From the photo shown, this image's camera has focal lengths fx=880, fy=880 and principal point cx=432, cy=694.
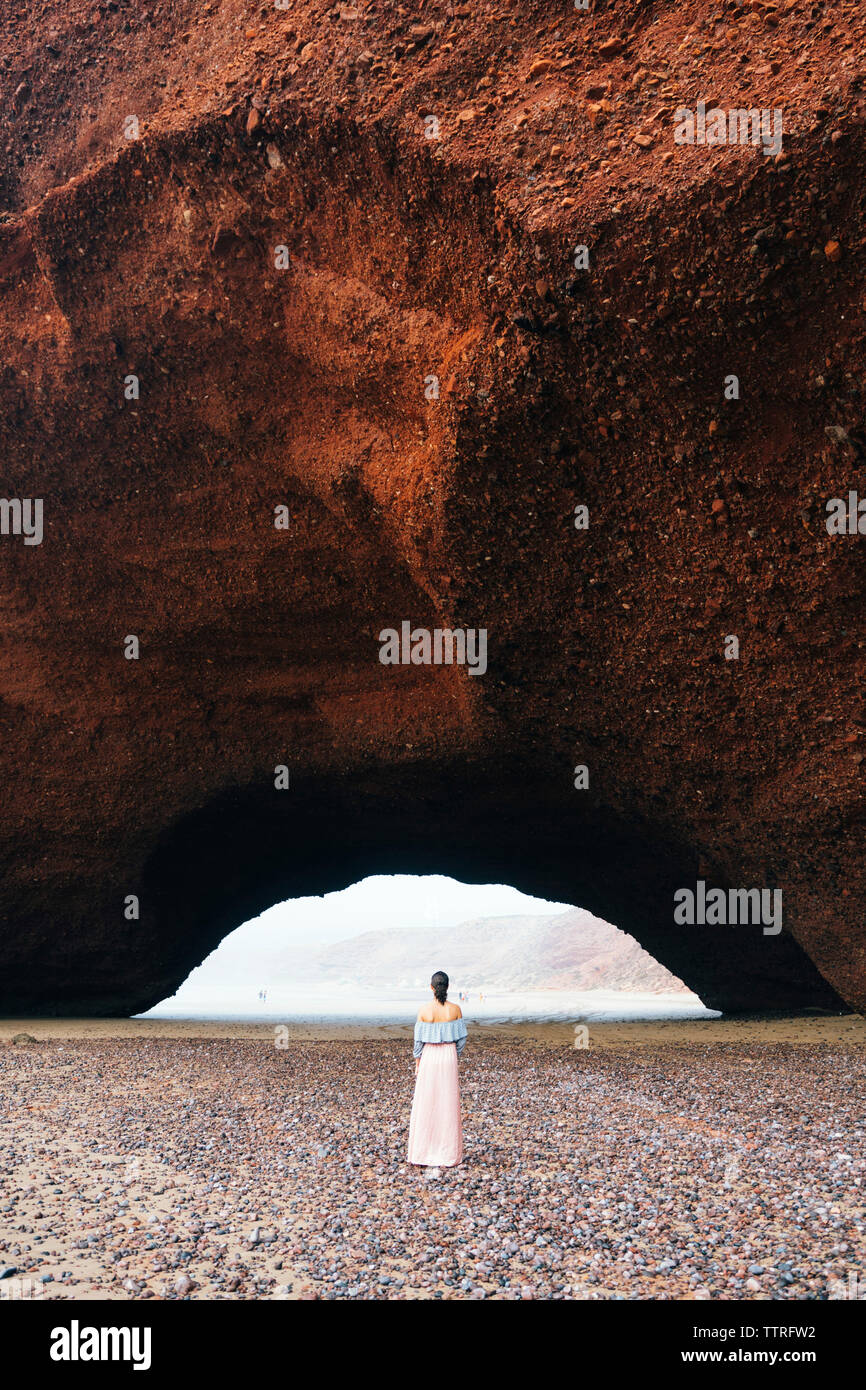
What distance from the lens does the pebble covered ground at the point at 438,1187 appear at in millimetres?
4098

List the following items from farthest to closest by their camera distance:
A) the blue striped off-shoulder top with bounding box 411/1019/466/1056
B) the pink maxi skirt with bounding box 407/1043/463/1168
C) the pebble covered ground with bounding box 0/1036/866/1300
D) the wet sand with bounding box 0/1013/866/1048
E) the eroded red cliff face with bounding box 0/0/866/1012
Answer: the wet sand with bounding box 0/1013/866/1048 → the eroded red cliff face with bounding box 0/0/866/1012 → the blue striped off-shoulder top with bounding box 411/1019/466/1056 → the pink maxi skirt with bounding box 407/1043/463/1168 → the pebble covered ground with bounding box 0/1036/866/1300

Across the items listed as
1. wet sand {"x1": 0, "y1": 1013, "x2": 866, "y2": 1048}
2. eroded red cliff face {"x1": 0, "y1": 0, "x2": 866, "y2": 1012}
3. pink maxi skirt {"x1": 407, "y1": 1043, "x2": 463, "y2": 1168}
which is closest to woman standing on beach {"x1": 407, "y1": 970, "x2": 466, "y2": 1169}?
pink maxi skirt {"x1": 407, "y1": 1043, "x2": 463, "y2": 1168}

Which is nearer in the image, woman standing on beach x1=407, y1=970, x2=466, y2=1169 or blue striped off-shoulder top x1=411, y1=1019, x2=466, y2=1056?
woman standing on beach x1=407, y1=970, x2=466, y2=1169

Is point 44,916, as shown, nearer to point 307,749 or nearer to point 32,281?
point 307,749

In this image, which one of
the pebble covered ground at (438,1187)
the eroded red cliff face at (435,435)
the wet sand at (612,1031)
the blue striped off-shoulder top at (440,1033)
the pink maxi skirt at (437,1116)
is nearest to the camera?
the pebble covered ground at (438,1187)

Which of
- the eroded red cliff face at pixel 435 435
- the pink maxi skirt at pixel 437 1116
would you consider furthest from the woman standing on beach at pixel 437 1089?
the eroded red cliff face at pixel 435 435

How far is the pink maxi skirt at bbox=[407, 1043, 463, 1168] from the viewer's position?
6.12 metres

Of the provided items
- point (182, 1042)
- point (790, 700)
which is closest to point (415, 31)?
point (790, 700)

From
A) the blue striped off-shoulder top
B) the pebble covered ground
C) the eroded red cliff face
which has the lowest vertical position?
the pebble covered ground

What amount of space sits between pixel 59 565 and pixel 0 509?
1170mm

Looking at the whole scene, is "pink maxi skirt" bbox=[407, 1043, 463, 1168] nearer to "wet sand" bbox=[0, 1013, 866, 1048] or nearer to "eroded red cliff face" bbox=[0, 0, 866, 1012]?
"eroded red cliff face" bbox=[0, 0, 866, 1012]

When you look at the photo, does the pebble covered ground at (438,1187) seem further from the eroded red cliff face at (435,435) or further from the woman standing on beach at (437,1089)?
the eroded red cliff face at (435,435)

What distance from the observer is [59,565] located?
13.9m

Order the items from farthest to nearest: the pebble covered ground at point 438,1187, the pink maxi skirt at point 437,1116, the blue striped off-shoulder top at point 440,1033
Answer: the blue striped off-shoulder top at point 440,1033 → the pink maxi skirt at point 437,1116 → the pebble covered ground at point 438,1187
